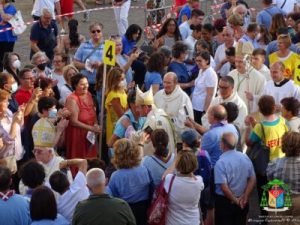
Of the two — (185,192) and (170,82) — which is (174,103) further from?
(185,192)

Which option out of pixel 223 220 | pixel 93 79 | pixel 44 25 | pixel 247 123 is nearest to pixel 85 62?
pixel 93 79

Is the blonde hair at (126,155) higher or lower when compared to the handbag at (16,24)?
lower

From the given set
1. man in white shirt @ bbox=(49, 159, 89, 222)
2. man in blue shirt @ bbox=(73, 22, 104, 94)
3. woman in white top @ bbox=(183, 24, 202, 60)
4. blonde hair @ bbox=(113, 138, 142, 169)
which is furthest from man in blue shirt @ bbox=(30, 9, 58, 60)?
man in white shirt @ bbox=(49, 159, 89, 222)

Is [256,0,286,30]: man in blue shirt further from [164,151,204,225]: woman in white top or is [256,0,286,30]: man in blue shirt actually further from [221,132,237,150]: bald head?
[164,151,204,225]: woman in white top

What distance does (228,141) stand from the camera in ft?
31.4

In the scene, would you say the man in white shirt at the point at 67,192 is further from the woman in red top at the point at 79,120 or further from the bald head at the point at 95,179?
the woman in red top at the point at 79,120

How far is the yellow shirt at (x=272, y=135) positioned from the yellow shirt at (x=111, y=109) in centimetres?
219

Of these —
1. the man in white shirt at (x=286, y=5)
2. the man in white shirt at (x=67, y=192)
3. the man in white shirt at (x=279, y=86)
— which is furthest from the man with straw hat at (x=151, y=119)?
the man in white shirt at (x=286, y=5)

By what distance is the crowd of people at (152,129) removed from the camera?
8.91m

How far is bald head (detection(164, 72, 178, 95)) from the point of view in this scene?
37.7ft

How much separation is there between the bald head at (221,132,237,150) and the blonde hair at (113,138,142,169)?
97cm

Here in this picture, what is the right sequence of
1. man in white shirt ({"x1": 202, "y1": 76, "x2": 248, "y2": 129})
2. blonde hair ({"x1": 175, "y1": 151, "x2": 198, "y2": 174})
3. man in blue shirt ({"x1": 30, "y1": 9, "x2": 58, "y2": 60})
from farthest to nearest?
man in blue shirt ({"x1": 30, "y1": 9, "x2": 58, "y2": 60}), man in white shirt ({"x1": 202, "y1": 76, "x2": 248, "y2": 129}), blonde hair ({"x1": 175, "y1": 151, "x2": 198, "y2": 174})

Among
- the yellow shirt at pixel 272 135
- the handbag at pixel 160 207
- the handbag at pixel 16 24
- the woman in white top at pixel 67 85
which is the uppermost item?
the handbag at pixel 16 24

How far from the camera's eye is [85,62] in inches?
542
